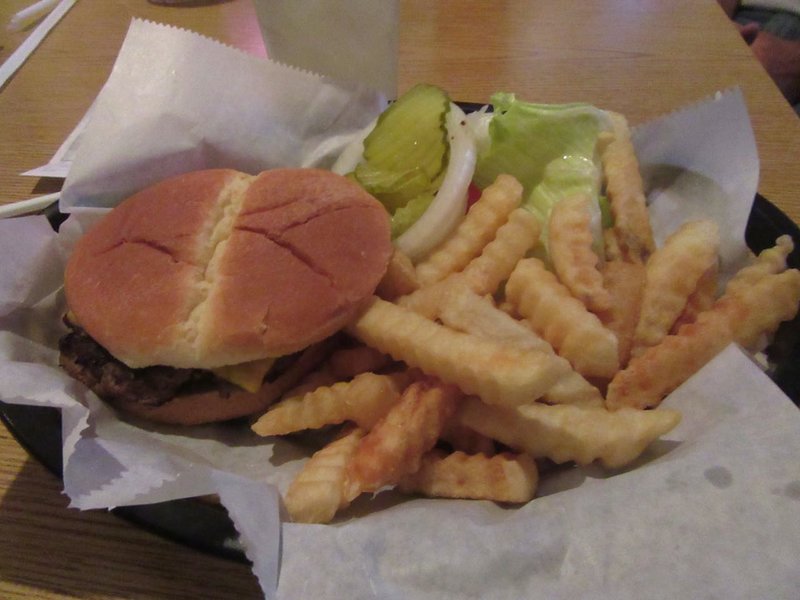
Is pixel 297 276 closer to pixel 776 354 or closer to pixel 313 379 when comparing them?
pixel 313 379

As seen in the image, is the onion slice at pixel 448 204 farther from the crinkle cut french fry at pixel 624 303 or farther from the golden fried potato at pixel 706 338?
the golden fried potato at pixel 706 338

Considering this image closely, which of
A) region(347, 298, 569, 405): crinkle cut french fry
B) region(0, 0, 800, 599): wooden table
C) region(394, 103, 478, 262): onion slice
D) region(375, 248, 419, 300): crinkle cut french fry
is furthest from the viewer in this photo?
region(0, 0, 800, 599): wooden table

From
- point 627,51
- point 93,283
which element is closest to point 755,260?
point 93,283

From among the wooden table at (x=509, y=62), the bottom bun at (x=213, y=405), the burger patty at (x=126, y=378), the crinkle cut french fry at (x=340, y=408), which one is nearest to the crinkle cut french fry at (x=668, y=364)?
the crinkle cut french fry at (x=340, y=408)

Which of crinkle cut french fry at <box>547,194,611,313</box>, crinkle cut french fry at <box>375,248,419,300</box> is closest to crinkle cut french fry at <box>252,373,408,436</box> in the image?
crinkle cut french fry at <box>375,248,419,300</box>

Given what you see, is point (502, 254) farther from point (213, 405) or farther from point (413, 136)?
point (213, 405)

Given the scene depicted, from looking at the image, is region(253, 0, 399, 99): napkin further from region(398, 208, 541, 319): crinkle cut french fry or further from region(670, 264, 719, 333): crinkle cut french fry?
region(670, 264, 719, 333): crinkle cut french fry
